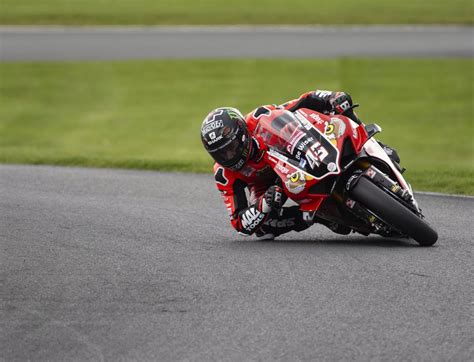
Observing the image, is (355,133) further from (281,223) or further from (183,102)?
(183,102)

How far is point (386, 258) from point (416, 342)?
2.12 metres

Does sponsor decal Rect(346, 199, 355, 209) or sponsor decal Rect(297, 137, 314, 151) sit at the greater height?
sponsor decal Rect(297, 137, 314, 151)

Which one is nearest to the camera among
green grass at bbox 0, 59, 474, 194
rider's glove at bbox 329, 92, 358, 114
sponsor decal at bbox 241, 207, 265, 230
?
sponsor decal at bbox 241, 207, 265, 230

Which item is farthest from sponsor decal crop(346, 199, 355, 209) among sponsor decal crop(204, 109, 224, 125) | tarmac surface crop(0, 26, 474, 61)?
tarmac surface crop(0, 26, 474, 61)

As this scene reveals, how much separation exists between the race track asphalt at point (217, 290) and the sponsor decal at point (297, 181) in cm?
56

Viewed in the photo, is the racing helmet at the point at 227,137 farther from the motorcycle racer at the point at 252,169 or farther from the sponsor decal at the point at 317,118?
the sponsor decal at the point at 317,118

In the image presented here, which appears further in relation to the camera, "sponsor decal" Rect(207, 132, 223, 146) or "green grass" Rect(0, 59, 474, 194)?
"green grass" Rect(0, 59, 474, 194)

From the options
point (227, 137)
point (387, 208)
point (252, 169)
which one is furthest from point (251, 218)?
point (387, 208)

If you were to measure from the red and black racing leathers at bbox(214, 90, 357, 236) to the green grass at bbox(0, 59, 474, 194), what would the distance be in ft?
20.8

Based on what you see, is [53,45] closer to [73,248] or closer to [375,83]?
[375,83]

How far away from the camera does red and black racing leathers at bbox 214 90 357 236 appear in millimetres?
8953

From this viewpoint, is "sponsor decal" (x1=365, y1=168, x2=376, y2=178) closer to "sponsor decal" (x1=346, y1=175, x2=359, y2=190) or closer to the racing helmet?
"sponsor decal" (x1=346, y1=175, x2=359, y2=190)

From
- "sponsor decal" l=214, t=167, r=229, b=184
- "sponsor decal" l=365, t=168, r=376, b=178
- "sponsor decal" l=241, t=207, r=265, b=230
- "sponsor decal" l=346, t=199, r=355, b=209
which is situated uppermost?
"sponsor decal" l=365, t=168, r=376, b=178

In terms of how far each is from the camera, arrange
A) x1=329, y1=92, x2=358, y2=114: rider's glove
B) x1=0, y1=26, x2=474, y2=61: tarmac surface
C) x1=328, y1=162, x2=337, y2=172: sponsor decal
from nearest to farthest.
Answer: x1=328, y1=162, x2=337, y2=172: sponsor decal
x1=329, y1=92, x2=358, y2=114: rider's glove
x1=0, y1=26, x2=474, y2=61: tarmac surface
